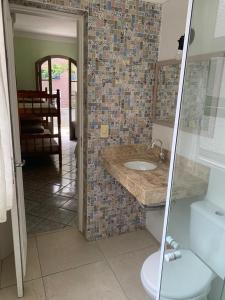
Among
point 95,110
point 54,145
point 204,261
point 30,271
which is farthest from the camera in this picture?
point 54,145

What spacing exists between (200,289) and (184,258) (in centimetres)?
21

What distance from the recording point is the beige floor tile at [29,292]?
1737mm

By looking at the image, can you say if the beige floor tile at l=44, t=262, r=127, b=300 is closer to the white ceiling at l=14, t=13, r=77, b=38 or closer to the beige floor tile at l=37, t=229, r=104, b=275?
the beige floor tile at l=37, t=229, r=104, b=275

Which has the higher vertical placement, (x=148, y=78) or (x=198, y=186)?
(x=148, y=78)

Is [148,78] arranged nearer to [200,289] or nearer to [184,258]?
[184,258]

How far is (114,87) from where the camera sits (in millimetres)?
2191

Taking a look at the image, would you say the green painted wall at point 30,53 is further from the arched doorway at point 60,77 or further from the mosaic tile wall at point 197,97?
the mosaic tile wall at point 197,97

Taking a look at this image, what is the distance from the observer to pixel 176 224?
153 centimetres

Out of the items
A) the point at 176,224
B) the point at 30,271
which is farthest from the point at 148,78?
the point at 30,271

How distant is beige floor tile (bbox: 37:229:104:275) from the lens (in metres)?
2.09

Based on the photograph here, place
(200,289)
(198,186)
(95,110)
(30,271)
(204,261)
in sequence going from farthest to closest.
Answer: (95,110), (30,271), (198,186), (204,261), (200,289)

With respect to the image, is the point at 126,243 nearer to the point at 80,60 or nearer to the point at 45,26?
the point at 80,60

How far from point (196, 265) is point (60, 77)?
6351mm

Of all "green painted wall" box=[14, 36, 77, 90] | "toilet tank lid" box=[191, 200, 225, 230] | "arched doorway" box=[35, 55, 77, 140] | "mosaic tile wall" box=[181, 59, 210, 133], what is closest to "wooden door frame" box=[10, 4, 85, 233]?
"mosaic tile wall" box=[181, 59, 210, 133]
